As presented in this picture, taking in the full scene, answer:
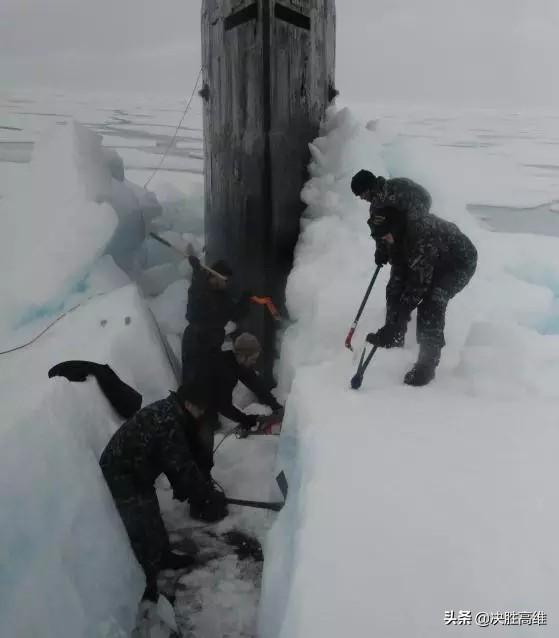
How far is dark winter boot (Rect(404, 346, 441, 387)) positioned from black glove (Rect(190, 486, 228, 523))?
36.7 inches

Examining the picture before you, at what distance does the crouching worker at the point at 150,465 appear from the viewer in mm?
2072

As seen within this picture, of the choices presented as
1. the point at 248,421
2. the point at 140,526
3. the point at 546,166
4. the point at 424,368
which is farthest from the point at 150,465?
the point at 546,166

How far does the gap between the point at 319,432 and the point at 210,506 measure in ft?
2.33

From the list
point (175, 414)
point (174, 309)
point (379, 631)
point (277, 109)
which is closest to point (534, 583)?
point (379, 631)

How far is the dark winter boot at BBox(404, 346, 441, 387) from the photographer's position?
2379 mm

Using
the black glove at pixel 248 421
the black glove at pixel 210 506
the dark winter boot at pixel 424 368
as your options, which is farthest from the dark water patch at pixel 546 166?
the black glove at pixel 210 506

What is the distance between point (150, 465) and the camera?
2.13m

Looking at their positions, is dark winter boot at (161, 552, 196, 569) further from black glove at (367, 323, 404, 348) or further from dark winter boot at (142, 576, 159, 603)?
black glove at (367, 323, 404, 348)

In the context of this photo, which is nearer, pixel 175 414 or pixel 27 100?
pixel 175 414

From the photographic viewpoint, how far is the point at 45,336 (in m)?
3.49

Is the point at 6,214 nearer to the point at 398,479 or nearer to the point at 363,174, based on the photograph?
the point at 363,174

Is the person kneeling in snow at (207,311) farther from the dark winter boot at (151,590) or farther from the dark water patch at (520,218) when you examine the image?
the dark water patch at (520,218)

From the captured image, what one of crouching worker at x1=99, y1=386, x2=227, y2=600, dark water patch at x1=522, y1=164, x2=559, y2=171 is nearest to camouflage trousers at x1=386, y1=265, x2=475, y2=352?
crouching worker at x1=99, y1=386, x2=227, y2=600

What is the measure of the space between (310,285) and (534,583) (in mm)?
2166
